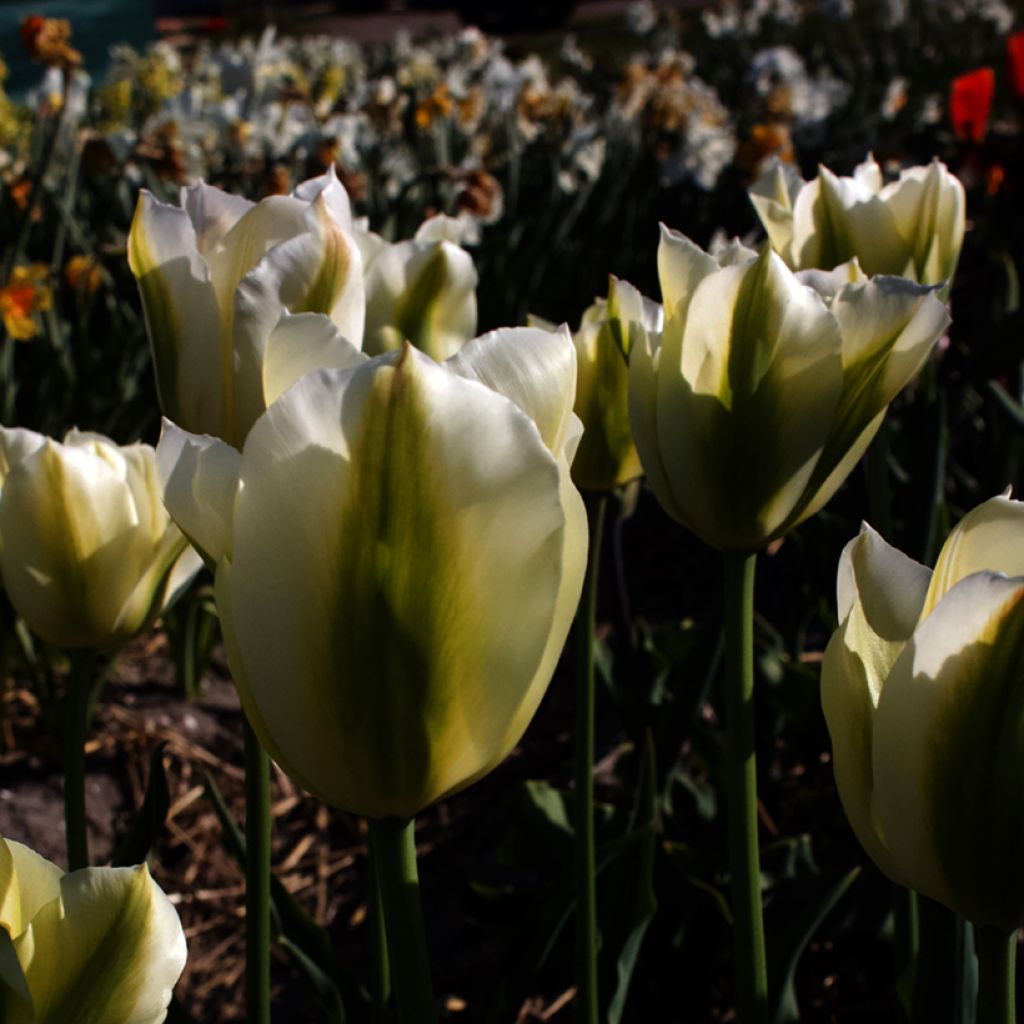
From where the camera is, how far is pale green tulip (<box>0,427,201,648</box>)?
70cm

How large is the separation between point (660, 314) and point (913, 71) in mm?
7178

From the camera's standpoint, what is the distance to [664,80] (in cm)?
475

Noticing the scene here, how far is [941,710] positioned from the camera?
45 centimetres

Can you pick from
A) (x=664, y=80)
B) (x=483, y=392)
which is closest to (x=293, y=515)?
(x=483, y=392)

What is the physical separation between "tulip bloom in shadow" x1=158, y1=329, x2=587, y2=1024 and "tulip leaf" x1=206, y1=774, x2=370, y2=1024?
1.29ft

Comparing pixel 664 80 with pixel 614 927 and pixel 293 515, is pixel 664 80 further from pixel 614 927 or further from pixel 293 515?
pixel 293 515

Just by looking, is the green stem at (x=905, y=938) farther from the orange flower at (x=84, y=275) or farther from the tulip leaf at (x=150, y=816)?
the orange flower at (x=84, y=275)

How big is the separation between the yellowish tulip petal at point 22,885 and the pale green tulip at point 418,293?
456mm

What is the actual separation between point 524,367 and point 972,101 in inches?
90.1

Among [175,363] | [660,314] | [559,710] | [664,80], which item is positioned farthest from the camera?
[664,80]

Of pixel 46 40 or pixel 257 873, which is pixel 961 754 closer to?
pixel 257 873

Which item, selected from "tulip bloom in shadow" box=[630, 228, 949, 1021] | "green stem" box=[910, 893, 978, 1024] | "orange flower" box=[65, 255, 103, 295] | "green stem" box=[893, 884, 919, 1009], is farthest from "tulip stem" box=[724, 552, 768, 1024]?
"orange flower" box=[65, 255, 103, 295]

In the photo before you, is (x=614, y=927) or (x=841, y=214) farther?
(x=614, y=927)

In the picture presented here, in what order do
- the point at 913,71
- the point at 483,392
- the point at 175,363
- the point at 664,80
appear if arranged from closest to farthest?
the point at 483,392 < the point at 175,363 < the point at 664,80 < the point at 913,71
